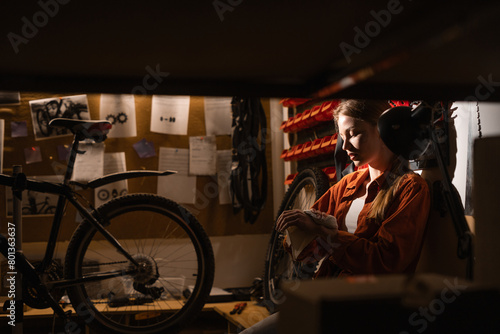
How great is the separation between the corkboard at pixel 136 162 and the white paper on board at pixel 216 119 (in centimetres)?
3

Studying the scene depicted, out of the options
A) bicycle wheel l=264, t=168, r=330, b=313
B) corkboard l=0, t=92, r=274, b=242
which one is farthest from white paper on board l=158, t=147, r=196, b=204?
bicycle wheel l=264, t=168, r=330, b=313

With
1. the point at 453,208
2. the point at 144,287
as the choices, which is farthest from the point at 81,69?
the point at 144,287

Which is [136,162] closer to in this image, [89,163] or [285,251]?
[89,163]

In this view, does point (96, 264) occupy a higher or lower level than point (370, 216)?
lower

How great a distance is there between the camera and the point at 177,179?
2.55 metres

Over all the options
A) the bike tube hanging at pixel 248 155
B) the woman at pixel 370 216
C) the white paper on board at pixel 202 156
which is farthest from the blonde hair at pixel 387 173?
the white paper on board at pixel 202 156

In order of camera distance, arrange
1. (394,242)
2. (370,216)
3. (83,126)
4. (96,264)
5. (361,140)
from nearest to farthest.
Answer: (394,242) → (370,216) → (361,140) → (83,126) → (96,264)

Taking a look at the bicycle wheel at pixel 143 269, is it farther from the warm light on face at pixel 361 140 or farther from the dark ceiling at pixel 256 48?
the dark ceiling at pixel 256 48

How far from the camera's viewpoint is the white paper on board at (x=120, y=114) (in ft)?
8.20

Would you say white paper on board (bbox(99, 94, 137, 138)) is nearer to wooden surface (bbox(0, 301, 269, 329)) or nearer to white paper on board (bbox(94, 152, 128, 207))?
white paper on board (bbox(94, 152, 128, 207))

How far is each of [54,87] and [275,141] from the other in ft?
6.97

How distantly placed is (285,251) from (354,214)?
0.78 meters

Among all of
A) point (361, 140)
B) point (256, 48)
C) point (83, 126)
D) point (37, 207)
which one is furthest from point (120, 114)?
point (256, 48)

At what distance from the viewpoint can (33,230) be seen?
2377 millimetres
